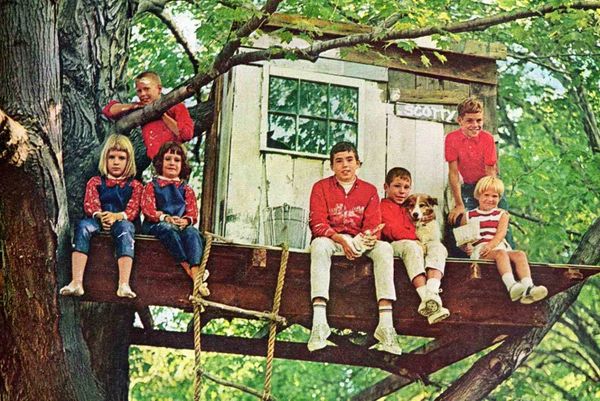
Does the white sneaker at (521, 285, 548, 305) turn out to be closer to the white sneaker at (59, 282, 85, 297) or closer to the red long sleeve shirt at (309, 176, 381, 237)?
the red long sleeve shirt at (309, 176, 381, 237)

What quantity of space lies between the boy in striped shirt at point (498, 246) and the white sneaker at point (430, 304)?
612mm

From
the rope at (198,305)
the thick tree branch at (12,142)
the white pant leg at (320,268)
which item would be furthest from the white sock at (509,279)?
the thick tree branch at (12,142)

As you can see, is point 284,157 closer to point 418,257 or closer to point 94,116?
point 94,116

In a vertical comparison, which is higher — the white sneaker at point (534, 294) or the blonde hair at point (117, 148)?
the blonde hair at point (117, 148)

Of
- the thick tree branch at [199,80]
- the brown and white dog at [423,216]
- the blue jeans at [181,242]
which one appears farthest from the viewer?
the brown and white dog at [423,216]

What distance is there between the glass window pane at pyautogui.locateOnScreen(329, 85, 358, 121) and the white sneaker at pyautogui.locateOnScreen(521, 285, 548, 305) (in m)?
2.49

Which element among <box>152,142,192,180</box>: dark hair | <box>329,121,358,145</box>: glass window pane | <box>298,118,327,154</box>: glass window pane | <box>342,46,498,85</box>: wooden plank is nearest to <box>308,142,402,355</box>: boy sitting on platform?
<box>152,142,192,180</box>: dark hair

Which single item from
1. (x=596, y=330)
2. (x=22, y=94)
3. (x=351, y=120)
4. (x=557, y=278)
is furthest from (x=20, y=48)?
(x=596, y=330)

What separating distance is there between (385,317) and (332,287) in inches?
19.6

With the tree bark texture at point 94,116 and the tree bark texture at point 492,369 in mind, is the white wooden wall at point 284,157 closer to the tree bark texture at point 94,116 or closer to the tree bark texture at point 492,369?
the tree bark texture at point 94,116

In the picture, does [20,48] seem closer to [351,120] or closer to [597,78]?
[351,120]

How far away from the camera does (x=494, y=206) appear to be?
770 centimetres

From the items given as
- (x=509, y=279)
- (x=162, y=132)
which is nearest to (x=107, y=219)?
(x=162, y=132)

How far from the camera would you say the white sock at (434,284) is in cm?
703
